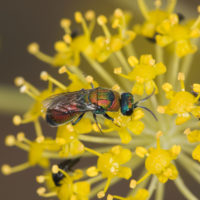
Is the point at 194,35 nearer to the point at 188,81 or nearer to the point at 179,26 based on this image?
the point at 179,26

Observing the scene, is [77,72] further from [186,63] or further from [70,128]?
[186,63]

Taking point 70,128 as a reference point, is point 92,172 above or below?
below

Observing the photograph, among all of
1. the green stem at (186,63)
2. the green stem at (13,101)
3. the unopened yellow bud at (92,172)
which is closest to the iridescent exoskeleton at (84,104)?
the unopened yellow bud at (92,172)

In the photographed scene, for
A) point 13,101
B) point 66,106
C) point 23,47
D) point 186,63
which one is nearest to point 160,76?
point 186,63

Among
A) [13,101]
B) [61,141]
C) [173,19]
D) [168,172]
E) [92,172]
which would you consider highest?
[13,101]

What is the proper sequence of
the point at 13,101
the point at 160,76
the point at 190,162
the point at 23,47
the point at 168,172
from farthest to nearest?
the point at 23,47
the point at 13,101
the point at 160,76
the point at 190,162
the point at 168,172

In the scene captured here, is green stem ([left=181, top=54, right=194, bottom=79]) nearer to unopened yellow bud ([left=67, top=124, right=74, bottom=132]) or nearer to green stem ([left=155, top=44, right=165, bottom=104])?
green stem ([left=155, top=44, right=165, bottom=104])

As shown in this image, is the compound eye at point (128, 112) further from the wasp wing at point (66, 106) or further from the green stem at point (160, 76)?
the green stem at point (160, 76)
